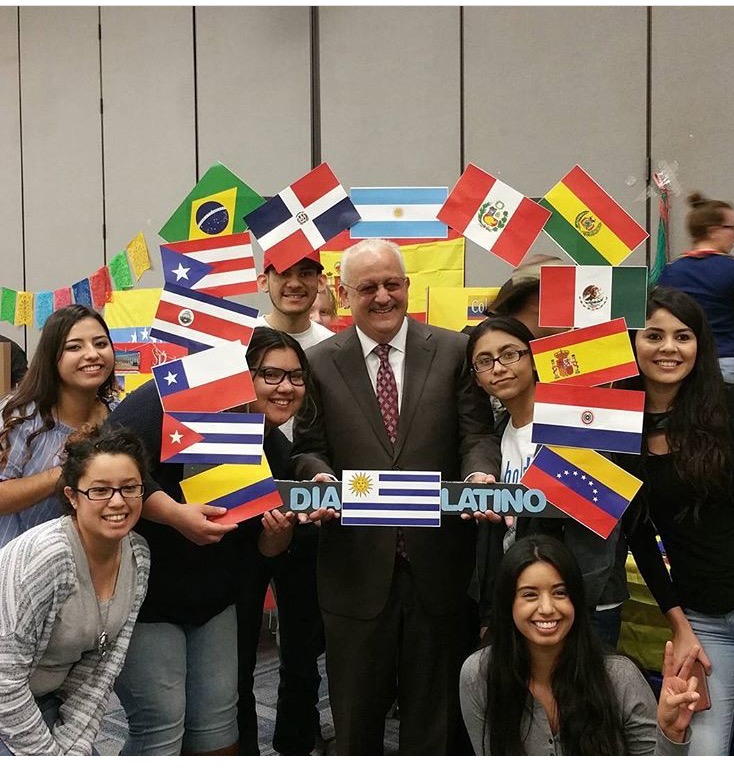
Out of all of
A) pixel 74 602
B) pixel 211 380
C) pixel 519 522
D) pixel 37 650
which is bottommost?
pixel 37 650

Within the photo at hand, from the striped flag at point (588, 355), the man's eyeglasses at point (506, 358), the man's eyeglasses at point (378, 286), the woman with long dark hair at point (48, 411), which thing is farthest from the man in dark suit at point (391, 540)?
the woman with long dark hair at point (48, 411)

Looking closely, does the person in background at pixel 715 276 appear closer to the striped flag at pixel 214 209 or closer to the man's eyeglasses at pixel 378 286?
the man's eyeglasses at pixel 378 286

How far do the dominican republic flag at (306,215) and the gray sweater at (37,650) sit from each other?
92cm

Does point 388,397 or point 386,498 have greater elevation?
point 388,397

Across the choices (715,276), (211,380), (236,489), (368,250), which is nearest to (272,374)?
Answer: (211,380)

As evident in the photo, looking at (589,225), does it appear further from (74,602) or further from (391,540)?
(74,602)

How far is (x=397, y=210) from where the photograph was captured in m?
2.25

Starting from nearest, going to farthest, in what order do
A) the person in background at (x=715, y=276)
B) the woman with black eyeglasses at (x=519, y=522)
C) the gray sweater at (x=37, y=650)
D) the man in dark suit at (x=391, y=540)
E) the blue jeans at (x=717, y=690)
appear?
the gray sweater at (x=37, y=650), the blue jeans at (x=717, y=690), the woman with black eyeglasses at (x=519, y=522), the man in dark suit at (x=391, y=540), the person in background at (x=715, y=276)

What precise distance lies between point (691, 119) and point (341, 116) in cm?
222

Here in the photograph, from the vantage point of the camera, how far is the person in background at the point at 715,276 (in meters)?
3.19

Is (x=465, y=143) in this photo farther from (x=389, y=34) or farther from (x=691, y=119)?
(x=691, y=119)

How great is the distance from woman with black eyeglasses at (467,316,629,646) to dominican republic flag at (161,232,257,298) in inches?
25.1

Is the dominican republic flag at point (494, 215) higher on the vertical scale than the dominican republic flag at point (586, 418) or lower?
higher

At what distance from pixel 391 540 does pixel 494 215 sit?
3.00 ft
